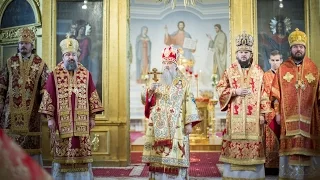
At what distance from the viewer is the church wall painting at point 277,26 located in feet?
24.7

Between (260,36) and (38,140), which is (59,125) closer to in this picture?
(38,140)

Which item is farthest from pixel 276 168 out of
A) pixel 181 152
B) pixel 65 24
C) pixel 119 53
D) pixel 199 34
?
pixel 199 34

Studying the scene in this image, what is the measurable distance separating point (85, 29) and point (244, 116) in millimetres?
3776

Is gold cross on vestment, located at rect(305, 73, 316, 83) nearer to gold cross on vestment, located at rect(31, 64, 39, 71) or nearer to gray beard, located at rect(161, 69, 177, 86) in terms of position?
gray beard, located at rect(161, 69, 177, 86)

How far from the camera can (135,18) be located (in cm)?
1568

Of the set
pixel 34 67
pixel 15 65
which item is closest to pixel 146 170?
pixel 34 67

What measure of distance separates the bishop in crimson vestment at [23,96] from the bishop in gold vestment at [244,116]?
2.65 meters

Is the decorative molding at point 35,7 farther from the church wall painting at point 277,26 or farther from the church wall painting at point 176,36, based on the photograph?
the church wall painting at point 176,36

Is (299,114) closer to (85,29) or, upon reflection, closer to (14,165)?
(85,29)

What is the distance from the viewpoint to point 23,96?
5.71 metres

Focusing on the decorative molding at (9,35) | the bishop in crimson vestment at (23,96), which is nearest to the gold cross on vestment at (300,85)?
the bishop in crimson vestment at (23,96)

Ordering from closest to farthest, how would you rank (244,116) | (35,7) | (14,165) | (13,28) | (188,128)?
(14,165) → (188,128) → (244,116) → (35,7) → (13,28)

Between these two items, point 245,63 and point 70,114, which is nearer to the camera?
point 70,114

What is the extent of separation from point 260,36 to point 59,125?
426 cm
